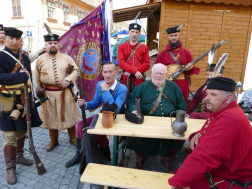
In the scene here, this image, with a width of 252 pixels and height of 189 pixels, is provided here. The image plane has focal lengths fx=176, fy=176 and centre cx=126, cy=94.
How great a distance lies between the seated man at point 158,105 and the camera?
284 centimetres

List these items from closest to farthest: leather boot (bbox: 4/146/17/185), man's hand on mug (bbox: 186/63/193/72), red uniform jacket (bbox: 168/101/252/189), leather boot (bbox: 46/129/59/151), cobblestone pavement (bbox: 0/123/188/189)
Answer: red uniform jacket (bbox: 168/101/252/189) < cobblestone pavement (bbox: 0/123/188/189) < leather boot (bbox: 4/146/17/185) < leather boot (bbox: 46/129/59/151) < man's hand on mug (bbox: 186/63/193/72)

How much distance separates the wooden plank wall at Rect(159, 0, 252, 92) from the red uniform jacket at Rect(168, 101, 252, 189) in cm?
525

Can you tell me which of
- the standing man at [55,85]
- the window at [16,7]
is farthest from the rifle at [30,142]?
the window at [16,7]

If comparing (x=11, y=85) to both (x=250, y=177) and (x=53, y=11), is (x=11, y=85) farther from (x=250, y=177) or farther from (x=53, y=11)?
(x=53, y=11)

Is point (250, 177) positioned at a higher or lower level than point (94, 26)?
lower

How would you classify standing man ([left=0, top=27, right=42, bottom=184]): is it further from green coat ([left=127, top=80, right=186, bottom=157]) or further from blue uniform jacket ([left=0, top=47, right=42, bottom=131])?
green coat ([left=127, top=80, right=186, bottom=157])

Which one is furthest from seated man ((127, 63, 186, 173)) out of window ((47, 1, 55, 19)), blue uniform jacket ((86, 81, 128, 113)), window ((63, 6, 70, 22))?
window ((63, 6, 70, 22))

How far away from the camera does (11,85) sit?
258cm

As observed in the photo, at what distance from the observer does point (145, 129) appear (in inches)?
85.7

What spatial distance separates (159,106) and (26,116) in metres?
2.08

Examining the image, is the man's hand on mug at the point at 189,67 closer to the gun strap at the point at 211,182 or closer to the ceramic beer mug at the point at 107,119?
the ceramic beer mug at the point at 107,119

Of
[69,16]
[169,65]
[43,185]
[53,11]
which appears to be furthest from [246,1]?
[69,16]

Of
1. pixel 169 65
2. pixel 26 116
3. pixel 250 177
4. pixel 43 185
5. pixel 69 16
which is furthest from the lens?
pixel 69 16

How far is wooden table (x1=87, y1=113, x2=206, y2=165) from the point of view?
2047 mm
